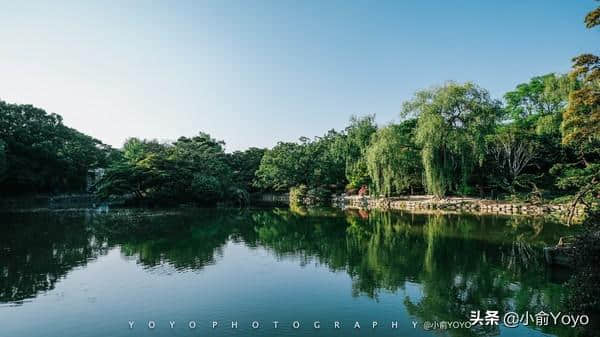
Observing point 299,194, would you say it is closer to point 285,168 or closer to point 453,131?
point 285,168

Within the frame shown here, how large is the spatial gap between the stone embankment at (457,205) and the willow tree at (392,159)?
1658 millimetres

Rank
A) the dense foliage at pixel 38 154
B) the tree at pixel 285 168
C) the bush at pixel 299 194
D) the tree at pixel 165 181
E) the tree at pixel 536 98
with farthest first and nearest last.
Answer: the tree at pixel 285 168, the bush at pixel 299 194, the dense foliage at pixel 38 154, the tree at pixel 165 181, the tree at pixel 536 98

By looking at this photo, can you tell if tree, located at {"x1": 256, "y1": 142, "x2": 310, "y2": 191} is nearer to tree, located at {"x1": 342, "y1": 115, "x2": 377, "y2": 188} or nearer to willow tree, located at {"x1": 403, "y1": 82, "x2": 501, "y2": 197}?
tree, located at {"x1": 342, "y1": 115, "x2": 377, "y2": 188}

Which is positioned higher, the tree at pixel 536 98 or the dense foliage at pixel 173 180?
the tree at pixel 536 98

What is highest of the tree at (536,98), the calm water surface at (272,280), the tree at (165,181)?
the tree at (536,98)

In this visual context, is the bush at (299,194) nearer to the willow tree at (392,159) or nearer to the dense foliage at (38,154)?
the willow tree at (392,159)

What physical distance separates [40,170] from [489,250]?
40881mm

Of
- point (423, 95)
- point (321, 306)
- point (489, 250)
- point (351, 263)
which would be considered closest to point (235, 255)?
point (351, 263)

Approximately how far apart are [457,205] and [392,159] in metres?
5.77

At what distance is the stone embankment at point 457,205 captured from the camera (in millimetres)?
23661

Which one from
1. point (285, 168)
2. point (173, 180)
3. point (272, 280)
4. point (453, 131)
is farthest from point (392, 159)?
point (272, 280)

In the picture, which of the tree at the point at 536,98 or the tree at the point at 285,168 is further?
the tree at the point at 285,168

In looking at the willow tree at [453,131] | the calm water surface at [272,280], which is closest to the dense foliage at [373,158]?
the willow tree at [453,131]

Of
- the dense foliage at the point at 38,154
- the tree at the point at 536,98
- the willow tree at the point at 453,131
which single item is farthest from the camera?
the dense foliage at the point at 38,154
